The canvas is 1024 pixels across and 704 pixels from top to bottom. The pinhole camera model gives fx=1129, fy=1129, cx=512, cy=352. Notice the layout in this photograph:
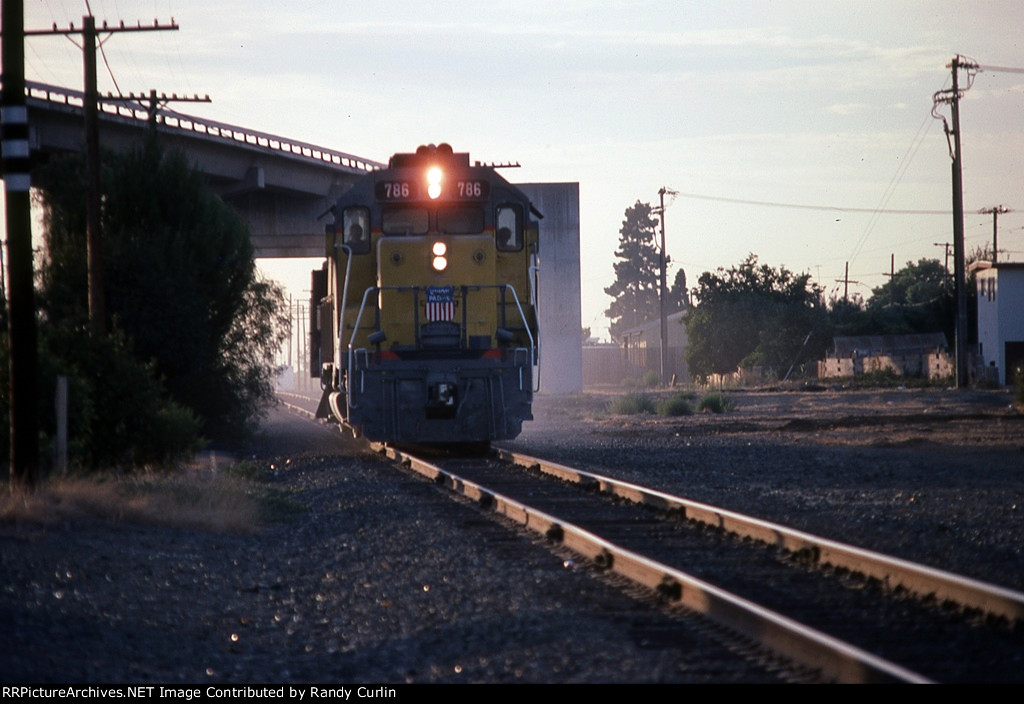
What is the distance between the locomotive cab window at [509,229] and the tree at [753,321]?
55.7m

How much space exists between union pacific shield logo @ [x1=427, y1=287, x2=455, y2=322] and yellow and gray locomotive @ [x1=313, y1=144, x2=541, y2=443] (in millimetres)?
15

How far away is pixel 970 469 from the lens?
48.8ft

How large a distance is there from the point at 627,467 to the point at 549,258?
43.5m

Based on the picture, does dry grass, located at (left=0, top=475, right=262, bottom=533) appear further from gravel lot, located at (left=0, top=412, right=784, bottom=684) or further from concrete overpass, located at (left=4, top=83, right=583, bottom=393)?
concrete overpass, located at (left=4, top=83, right=583, bottom=393)

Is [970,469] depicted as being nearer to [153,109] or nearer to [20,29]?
[20,29]

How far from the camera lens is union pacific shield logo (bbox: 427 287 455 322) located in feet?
54.3

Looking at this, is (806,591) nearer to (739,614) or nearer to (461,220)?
(739,614)

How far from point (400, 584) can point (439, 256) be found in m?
9.72

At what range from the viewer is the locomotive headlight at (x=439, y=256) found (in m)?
16.7

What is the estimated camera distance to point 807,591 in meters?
6.64

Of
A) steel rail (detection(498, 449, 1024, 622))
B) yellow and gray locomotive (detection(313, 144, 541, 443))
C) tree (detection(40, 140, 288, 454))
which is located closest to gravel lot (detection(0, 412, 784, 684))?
steel rail (detection(498, 449, 1024, 622))

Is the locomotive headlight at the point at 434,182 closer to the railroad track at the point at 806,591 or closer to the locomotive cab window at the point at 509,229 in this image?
the locomotive cab window at the point at 509,229

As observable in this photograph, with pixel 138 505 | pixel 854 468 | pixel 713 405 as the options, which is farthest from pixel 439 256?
pixel 713 405

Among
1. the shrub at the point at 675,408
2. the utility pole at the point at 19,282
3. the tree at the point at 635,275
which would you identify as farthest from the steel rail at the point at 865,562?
the tree at the point at 635,275
